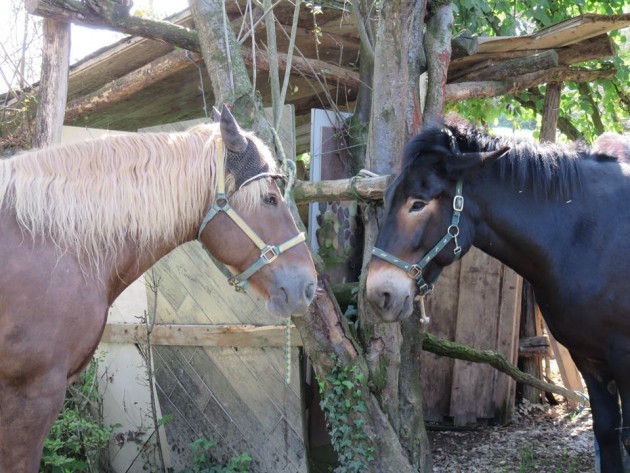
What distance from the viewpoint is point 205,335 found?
4.92m

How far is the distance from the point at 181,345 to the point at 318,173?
1608 mm

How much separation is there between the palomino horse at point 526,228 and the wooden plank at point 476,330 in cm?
226

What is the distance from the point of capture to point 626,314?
3527 mm

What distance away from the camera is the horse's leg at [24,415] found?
2.79 metres

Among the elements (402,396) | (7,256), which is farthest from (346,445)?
(7,256)

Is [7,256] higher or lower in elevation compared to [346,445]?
higher

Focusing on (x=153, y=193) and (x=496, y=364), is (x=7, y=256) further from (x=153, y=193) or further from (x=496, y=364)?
(x=496, y=364)

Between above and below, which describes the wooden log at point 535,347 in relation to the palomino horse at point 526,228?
below

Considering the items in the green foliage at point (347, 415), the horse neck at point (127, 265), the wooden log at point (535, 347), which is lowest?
the wooden log at point (535, 347)

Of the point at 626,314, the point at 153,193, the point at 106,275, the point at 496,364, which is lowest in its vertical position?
the point at 496,364

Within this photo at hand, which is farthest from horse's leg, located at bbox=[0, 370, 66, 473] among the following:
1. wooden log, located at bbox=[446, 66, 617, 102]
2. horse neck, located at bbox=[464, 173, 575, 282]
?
wooden log, located at bbox=[446, 66, 617, 102]

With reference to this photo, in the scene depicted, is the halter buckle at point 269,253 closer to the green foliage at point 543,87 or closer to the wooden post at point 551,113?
the wooden post at point 551,113

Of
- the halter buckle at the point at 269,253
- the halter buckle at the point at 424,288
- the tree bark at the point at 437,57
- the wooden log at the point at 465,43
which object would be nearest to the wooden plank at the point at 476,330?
the wooden log at the point at 465,43

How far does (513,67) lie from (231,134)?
325 centimetres
